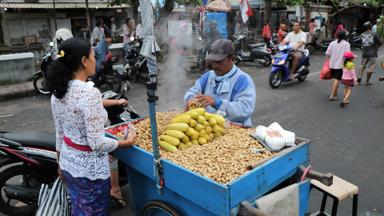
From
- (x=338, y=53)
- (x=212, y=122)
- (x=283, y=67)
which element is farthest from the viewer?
(x=283, y=67)

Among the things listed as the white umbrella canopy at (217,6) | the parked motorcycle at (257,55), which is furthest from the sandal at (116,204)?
the white umbrella canopy at (217,6)

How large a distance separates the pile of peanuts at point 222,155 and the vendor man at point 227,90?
0.23 meters

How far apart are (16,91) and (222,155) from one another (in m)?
8.04


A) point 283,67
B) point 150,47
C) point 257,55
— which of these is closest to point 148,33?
point 150,47

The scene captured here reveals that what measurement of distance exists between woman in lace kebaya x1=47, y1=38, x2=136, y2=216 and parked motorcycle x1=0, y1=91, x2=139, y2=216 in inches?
30.2

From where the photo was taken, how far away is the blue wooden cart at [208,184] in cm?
195

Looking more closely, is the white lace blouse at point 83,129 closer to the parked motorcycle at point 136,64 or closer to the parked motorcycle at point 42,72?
the parked motorcycle at point 42,72

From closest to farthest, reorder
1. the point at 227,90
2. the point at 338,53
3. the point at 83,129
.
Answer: the point at 83,129
the point at 227,90
the point at 338,53

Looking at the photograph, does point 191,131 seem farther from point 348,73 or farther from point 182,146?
point 348,73

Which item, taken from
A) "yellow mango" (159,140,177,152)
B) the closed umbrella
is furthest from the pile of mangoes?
the closed umbrella

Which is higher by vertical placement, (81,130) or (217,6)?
(217,6)

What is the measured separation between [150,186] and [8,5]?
639 inches

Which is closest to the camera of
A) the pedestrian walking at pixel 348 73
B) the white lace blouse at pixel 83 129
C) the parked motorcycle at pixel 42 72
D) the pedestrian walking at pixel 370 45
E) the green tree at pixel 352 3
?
the white lace blouse at pixel 83 129

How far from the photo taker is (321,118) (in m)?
6.70
